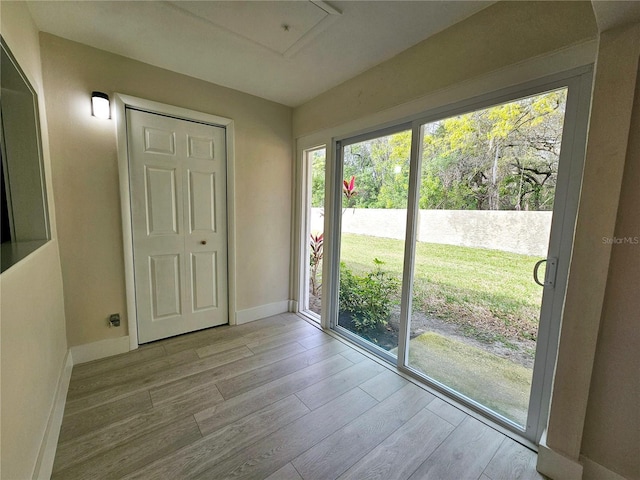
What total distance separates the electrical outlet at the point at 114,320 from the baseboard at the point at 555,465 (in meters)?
3.05

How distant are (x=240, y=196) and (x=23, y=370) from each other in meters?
2.05

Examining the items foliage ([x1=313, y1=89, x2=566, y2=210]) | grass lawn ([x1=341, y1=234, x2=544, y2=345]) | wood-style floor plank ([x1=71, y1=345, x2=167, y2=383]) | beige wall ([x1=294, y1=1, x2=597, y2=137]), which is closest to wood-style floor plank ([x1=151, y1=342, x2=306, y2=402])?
wood-style floor plank ([x1=71, y1=345, x2=167, y2=383])

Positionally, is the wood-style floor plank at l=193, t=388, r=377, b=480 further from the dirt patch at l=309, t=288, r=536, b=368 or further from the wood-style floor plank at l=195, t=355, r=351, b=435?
the dirt patch at l=309, t=288, r=536, b=368

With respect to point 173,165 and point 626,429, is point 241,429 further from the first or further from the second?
point 173,165

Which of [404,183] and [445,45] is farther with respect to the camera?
[404,183]

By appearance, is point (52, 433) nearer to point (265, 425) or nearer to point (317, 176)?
point (265, 425)

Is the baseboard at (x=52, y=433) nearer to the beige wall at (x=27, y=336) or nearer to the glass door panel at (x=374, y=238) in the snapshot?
the beige wall at (x=27, y=336)

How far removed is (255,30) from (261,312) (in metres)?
2.67

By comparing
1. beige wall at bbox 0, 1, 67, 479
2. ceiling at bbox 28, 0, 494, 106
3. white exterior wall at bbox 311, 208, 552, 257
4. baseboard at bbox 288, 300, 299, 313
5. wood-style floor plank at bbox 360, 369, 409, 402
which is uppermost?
ceiling at bbox 28, 0, 494, 106

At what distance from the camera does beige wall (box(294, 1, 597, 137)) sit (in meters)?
1.31

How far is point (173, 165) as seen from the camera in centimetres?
244

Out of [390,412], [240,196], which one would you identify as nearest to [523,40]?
[390,412]

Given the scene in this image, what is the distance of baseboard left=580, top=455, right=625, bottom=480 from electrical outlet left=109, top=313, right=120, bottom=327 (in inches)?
126

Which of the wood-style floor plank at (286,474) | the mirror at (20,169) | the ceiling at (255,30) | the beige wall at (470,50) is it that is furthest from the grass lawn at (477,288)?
the mirror at (20,169)
